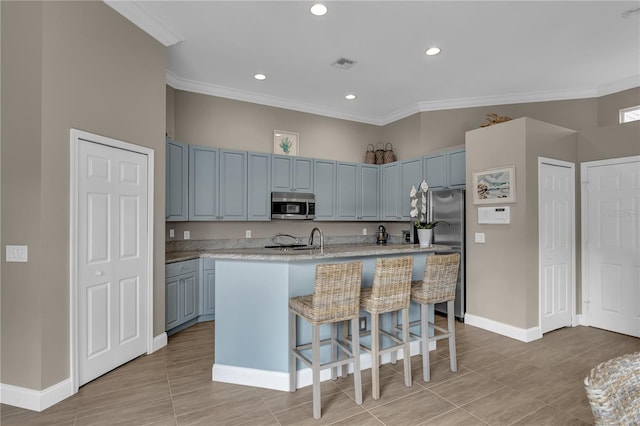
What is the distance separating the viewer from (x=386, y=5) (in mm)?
3021

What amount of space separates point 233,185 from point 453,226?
3073 mm

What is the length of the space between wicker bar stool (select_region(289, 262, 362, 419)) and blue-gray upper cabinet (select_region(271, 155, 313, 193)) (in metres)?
2.70

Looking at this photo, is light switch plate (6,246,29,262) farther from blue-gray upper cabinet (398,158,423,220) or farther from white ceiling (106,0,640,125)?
blue-gray upper cabinet (398,158,423,220)

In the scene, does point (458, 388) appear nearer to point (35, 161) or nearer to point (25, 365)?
point (25, 365)

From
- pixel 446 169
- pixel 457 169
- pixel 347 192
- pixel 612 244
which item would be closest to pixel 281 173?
pixel 347 192

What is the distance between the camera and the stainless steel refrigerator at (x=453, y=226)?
441cm

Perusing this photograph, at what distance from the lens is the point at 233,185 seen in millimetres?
4727

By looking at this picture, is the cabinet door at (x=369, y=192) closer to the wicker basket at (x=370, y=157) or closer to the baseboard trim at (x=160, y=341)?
the wicker basket at (x=370, y=157)

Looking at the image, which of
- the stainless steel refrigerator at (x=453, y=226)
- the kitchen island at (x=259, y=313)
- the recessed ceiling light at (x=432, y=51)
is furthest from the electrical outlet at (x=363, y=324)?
the recessed ceiling light at (x=432, y=51)

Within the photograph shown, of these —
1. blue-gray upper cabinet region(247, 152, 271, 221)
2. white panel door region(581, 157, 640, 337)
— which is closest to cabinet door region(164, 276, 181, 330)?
blue-gray upper cabinet region(247, 152, 271, 221)

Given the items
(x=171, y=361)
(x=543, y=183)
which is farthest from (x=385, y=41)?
(x=171, y=361)

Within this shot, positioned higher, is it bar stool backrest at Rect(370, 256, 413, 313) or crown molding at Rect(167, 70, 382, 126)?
crown molding at Rect(167, 70, 382, 126)

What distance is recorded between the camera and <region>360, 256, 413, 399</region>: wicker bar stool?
8.39 feet

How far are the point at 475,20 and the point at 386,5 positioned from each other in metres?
0.93
